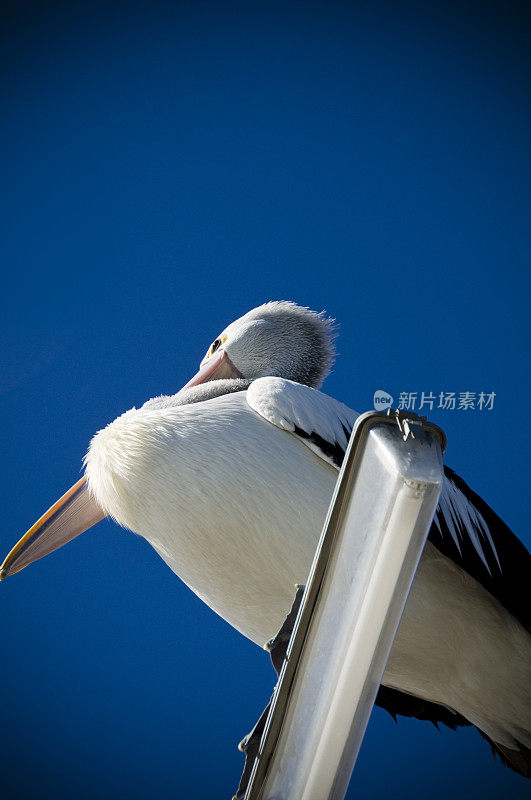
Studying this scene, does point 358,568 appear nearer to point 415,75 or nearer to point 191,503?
point 191,503

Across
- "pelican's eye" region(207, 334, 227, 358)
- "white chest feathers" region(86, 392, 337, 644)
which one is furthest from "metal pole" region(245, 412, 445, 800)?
"pelican's eye" region(207, 334, 227, 358)

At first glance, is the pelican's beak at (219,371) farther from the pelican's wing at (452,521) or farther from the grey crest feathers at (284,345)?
the pelican's wing at (452,521)

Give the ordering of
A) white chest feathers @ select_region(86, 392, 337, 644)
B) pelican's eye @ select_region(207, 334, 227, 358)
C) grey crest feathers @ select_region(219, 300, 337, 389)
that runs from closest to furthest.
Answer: white chest feathers @ select_region(86, 392, 337, 644), grey crest feathers @ select_region(219, 300, 337, 389), pelican's eye @ select_region(207, 334, 227, 358)

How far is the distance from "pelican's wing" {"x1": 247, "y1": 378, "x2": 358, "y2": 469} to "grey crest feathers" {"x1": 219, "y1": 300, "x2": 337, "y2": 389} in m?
0.84

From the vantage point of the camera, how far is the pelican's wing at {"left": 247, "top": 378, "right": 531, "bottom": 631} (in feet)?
6.98

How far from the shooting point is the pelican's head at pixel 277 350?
3.16 metres

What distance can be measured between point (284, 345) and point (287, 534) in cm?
124

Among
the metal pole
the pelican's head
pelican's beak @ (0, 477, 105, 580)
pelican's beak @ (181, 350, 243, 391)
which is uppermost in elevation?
the pelican's head

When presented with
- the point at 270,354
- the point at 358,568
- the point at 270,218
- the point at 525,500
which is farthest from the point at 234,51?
the point at 358,568

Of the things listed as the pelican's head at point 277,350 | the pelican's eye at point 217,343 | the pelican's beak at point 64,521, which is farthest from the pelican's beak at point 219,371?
the pelican's beak at point 64,521

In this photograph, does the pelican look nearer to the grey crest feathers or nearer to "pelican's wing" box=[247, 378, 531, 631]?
"pelican's wing" box=[247, 378, 531, 631]

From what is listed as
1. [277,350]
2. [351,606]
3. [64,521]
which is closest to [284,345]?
[277,350]

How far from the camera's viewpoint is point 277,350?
318 centimetres

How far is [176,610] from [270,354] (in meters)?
2.32
